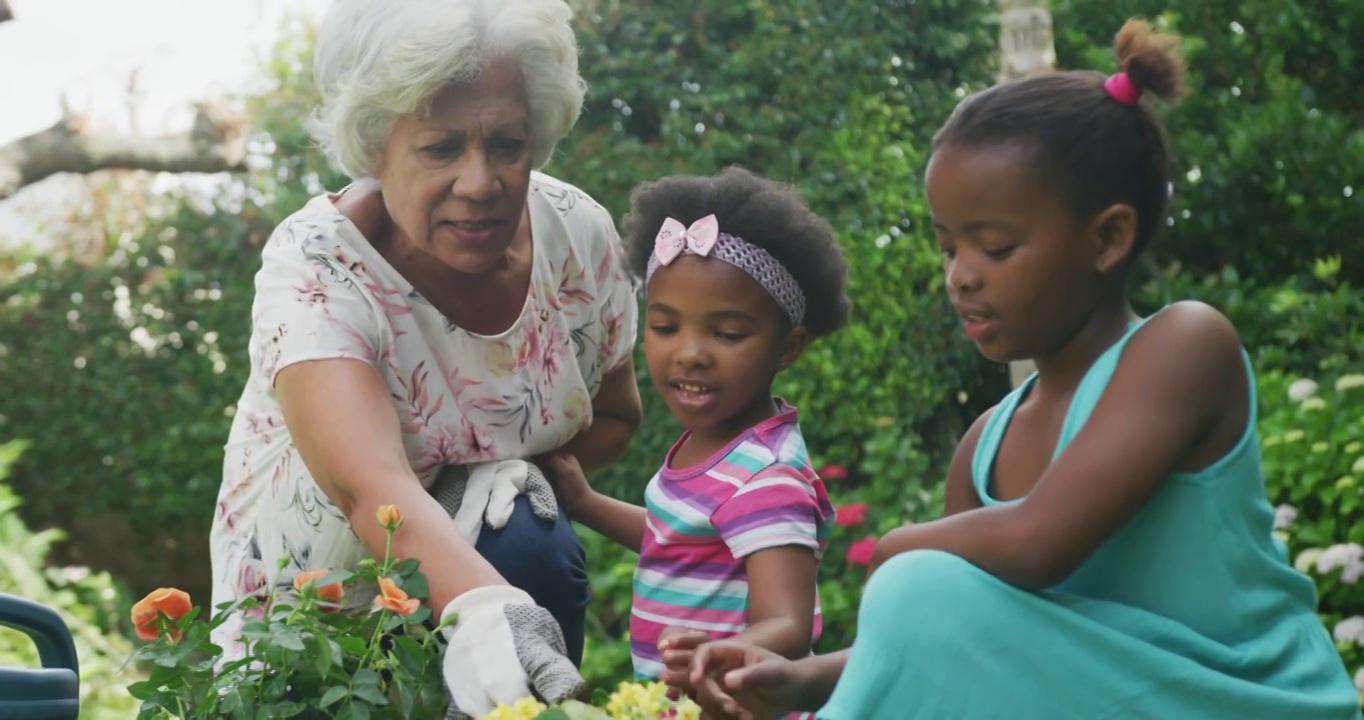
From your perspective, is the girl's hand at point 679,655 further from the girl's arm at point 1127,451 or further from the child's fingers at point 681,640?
the girl's arm at point 1127,451

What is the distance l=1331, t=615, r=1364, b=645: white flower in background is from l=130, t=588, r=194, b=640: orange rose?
325 centimetres

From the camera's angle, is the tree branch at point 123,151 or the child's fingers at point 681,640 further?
the tree branch at point 123,151

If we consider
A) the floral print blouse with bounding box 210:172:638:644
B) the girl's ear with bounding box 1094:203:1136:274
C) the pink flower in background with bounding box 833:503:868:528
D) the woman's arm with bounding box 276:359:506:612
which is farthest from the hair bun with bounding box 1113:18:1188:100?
the pink flower in background with bounding box 833:503:868:528

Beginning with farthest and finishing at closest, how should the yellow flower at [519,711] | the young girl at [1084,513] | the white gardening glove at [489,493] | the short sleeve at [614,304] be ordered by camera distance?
the short sleeve at [614,304]
the white gardening glove at [489,493]
the young girl at [1084,513]
the yellow flower at [519,711]

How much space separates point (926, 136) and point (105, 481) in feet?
12.6

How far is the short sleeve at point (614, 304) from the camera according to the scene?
347 centimetres

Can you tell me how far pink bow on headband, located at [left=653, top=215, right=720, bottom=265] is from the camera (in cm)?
284

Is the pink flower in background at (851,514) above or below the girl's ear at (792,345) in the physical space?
below

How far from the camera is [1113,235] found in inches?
91.6

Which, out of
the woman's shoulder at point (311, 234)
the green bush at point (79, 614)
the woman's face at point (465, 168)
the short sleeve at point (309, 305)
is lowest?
the green bush at point (79, 614)

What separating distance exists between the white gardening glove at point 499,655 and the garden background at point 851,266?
2759 mm

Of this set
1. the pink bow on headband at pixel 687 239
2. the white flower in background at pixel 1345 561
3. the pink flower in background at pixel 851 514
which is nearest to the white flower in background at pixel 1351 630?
the white flower in background at pixel 1345 561

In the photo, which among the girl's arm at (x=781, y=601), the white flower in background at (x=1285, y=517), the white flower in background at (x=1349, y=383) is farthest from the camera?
the white flower in background at (x=1349, y=383)

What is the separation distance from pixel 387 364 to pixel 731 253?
0.68 meters
